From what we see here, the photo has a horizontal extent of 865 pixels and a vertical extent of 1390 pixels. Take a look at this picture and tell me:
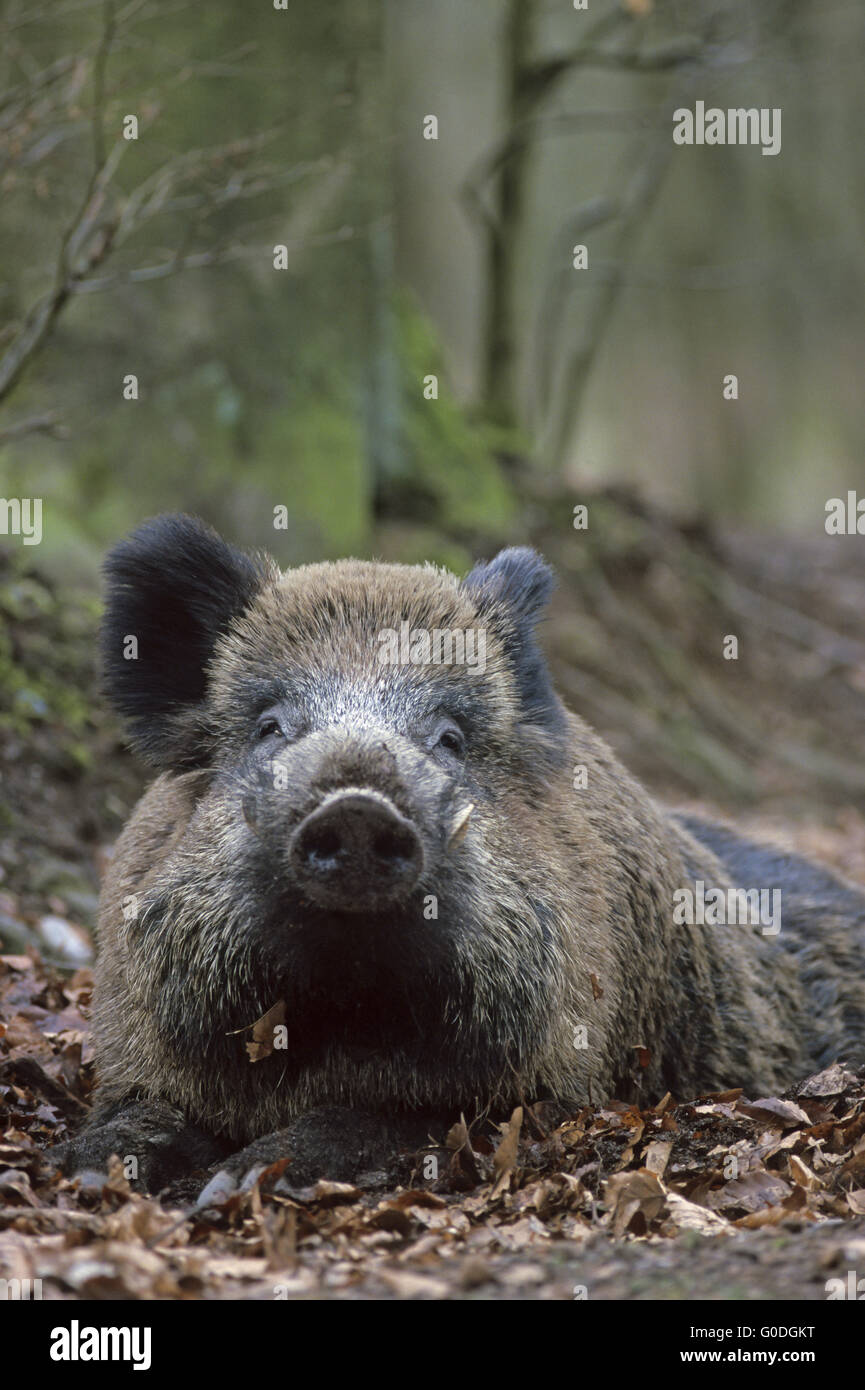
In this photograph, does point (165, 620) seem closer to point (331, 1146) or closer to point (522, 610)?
point (522, 610)

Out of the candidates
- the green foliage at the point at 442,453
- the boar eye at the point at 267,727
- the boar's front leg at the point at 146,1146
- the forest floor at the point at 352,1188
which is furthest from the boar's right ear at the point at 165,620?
the green foliage at the point at 442,453

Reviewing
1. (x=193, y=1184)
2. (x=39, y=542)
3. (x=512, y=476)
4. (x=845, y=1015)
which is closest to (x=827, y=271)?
(x=512, y=476)

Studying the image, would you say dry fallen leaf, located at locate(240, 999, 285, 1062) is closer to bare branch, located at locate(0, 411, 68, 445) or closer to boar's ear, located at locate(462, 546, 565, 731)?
boar's ear, located at locate(462, 546, 565, 731)

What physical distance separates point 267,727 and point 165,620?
0.77 metres

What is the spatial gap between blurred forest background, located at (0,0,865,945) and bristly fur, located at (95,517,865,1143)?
7.52 ft

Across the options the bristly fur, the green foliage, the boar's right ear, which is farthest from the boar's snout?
the green foliage

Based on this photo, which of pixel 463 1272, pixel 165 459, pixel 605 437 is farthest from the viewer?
pixel 605 437

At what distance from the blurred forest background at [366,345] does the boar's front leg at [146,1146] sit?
2973 mm

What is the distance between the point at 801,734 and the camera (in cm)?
1435

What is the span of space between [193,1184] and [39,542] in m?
5.69

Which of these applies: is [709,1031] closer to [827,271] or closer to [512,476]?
[512,476]

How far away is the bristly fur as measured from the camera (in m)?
4.77

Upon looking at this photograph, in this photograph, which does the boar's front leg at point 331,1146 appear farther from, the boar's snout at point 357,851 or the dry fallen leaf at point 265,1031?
the boar's snout at point 357,851

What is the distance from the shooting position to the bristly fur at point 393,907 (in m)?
4.77
